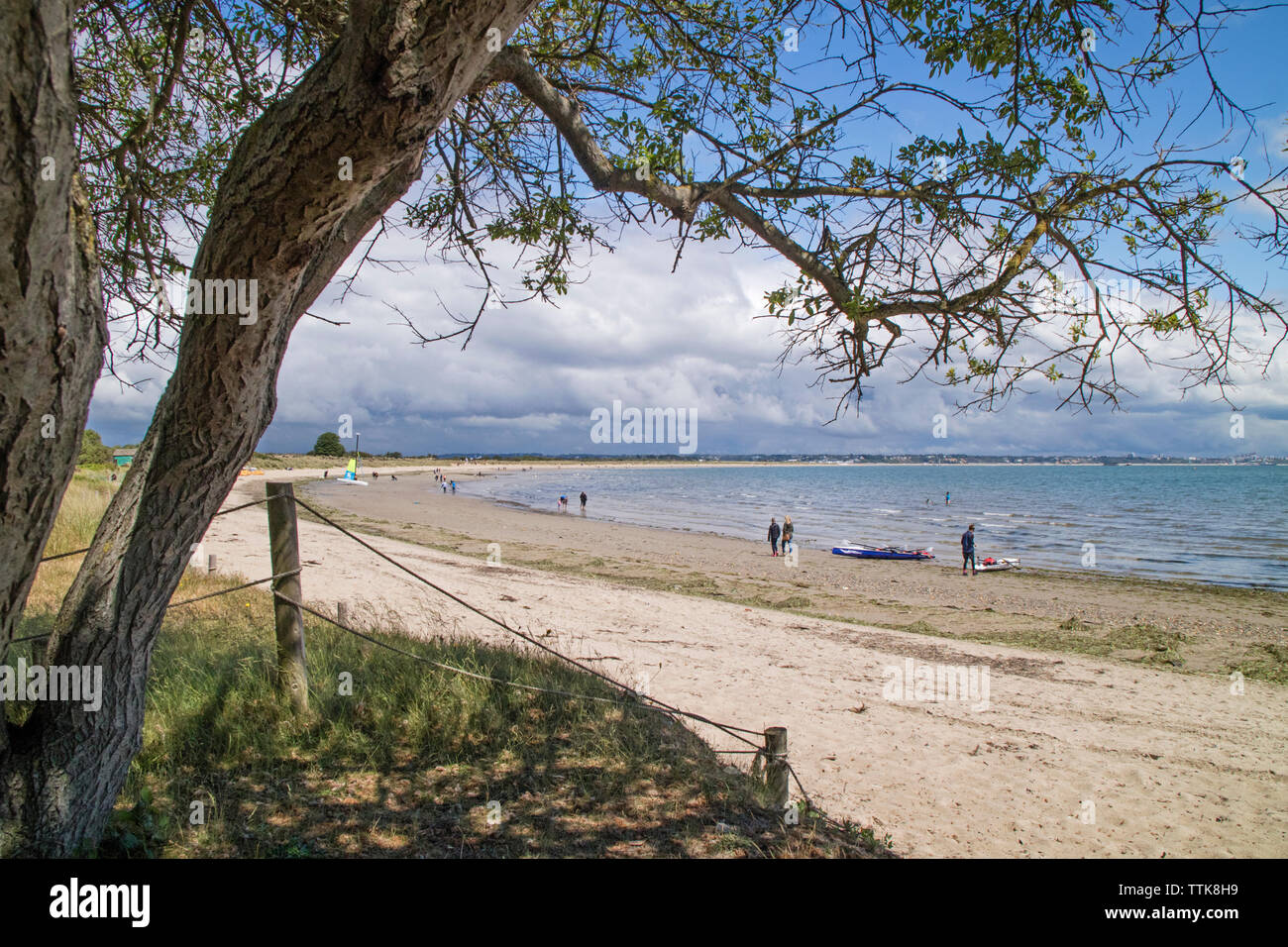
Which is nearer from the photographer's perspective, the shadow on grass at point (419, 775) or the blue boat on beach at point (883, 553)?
the shadow on grass at point (419, 775)

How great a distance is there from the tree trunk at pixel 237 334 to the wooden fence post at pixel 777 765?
341cm

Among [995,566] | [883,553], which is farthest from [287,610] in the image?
[883,553]

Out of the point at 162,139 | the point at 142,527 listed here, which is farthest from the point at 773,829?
the point at 162,139

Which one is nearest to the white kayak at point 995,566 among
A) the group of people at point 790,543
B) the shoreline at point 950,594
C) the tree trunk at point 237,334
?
the group of people at point 790,543

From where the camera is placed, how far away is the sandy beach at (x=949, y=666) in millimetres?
5797

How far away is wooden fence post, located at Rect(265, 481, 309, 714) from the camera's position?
191 inches

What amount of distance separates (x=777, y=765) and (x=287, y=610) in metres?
3.52

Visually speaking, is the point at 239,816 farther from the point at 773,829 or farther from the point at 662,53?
the point at 662,53

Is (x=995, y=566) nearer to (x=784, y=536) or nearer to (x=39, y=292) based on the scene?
(x=784, y=536)

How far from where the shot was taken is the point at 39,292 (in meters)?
2.06

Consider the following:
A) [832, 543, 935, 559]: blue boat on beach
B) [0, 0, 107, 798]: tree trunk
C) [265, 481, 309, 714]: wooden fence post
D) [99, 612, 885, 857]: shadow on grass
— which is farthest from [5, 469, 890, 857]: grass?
[832, 543, 935, 559]: blue boat on beach

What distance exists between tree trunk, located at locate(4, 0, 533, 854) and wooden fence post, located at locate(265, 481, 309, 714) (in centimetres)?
167

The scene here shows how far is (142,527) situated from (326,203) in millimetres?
1566

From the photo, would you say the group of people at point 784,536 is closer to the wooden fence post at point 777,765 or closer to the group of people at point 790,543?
the group of people at point 790,543
